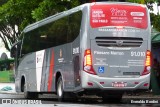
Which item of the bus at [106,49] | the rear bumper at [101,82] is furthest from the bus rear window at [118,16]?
the rear bumper at [101,82]

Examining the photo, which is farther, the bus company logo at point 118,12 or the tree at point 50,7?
the tree at point 50,7

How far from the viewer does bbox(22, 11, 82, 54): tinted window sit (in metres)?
17.2

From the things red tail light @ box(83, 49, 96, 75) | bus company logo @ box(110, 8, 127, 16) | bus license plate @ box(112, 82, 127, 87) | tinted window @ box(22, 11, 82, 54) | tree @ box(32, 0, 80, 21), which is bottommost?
bus license plate @ box(112, 82, 127, 87)

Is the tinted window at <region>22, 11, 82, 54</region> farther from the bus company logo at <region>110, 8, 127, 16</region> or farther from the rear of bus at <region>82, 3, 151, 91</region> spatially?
the bus company logo at <region>110, 8, 127, 16</region>

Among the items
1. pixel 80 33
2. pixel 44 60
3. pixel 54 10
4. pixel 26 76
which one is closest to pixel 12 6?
pixel 54 10

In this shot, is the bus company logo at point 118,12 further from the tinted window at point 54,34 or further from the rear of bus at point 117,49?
the tinted window at point 54,34

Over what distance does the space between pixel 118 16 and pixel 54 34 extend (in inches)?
139

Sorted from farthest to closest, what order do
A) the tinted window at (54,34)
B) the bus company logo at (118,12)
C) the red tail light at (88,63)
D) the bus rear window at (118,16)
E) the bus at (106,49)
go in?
the tinted window at (54,34)
the bus company logo at (118,12)
the bus rear window at (118,16)
the bus at (106,49)
the red tail light at (88,63)

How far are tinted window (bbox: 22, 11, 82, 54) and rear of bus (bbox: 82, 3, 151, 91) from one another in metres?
0.94


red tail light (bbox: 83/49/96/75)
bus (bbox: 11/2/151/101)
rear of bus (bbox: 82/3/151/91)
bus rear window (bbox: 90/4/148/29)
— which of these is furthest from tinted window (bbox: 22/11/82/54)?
red tail light (bbox: 83/49/96/75)

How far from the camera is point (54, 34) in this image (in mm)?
19016

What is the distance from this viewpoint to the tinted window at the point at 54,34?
1716cm

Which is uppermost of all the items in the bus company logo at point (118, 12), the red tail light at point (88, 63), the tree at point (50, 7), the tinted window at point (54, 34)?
the tree at point (50, 7)

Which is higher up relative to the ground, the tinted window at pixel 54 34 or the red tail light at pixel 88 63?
the tinted window at pixel 54 34
